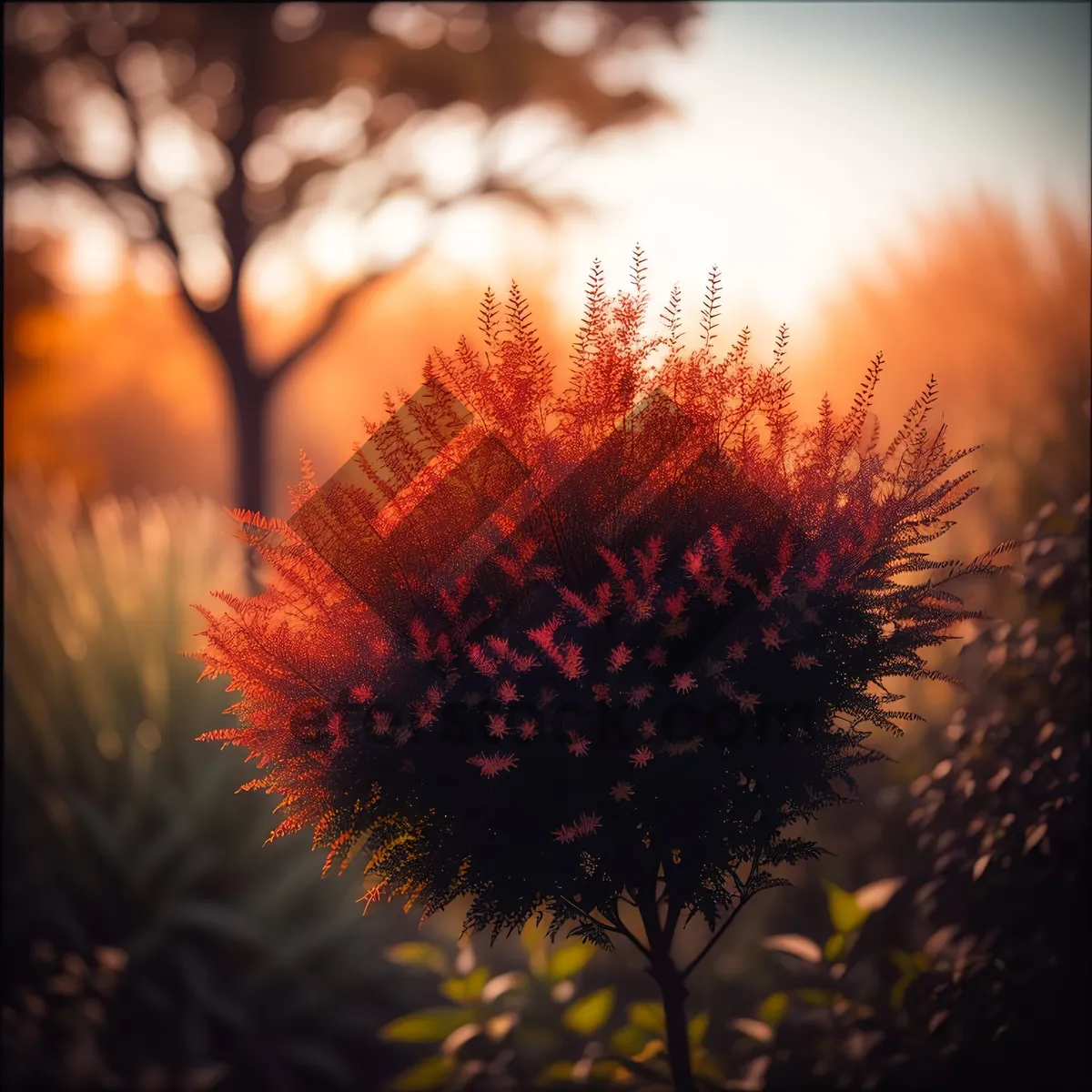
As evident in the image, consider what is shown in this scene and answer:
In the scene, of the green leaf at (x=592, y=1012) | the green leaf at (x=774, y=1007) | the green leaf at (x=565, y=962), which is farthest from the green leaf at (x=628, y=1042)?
the green leaf at (x=774, y=1007)

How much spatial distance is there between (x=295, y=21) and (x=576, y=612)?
11144 mm

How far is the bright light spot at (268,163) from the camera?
36.6 ft

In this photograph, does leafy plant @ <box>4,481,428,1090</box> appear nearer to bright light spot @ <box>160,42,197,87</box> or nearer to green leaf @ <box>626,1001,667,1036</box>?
green leaf @ <box>626,1001,667,1036</box>

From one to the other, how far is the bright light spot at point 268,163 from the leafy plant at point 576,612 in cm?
1089

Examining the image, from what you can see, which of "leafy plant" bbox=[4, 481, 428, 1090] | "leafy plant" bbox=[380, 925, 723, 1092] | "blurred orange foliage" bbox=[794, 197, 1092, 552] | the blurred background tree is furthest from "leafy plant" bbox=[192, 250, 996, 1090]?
the blurred background tree

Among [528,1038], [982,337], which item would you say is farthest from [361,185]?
[528,1038]

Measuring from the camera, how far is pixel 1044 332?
23.9 feet

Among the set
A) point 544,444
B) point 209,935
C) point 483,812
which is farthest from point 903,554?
point 209,935

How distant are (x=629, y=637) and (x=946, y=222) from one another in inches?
340

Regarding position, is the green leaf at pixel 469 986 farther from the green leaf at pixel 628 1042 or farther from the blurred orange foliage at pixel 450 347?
the blurred orange foliage at pixel 450 347

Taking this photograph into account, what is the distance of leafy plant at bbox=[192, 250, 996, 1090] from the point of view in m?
1.55

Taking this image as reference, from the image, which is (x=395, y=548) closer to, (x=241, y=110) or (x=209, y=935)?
(x=209, y=935)

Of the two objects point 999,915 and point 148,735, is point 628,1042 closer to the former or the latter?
point 999,915

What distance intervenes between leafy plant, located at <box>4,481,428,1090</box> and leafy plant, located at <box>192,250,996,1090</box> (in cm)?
284
